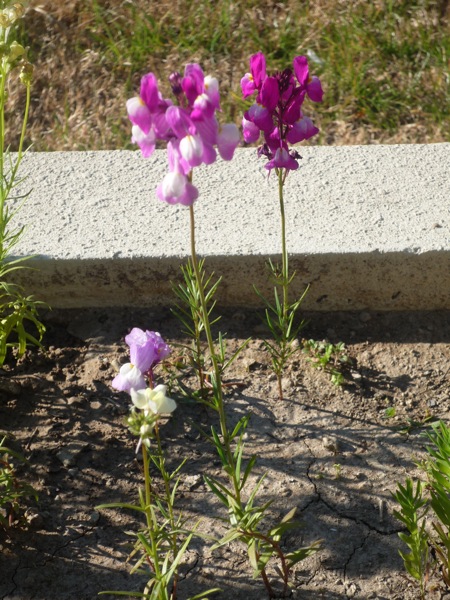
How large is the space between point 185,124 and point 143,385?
22.4 inches

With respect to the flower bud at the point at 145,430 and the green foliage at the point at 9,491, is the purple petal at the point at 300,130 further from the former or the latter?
the green foliage at the point at 9,491

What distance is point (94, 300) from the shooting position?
9.96 feet

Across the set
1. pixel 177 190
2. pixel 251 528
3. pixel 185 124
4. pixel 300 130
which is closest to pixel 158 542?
pixel 251 528

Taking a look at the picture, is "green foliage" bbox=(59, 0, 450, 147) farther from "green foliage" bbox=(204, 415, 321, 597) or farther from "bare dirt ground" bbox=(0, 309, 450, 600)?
"green foliage" bbox=(204, 415, 321, 597)

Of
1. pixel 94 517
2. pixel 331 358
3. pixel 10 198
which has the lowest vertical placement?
pixel 94 517

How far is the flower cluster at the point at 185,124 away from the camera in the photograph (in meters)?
1.78

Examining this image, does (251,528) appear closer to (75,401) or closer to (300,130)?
(75,401)

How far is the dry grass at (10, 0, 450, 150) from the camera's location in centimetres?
389

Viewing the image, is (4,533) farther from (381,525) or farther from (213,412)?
(381,525)

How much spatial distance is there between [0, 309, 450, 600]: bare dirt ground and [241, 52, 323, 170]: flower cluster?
2.57 ft

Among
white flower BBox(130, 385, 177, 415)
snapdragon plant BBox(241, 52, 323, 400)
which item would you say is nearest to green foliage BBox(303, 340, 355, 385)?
snapdragon plant BBox(241, 52, 323, 400)

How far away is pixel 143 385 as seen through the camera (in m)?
1.96

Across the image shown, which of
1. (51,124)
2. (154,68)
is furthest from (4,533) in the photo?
(154,68)

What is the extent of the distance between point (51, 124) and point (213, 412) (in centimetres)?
185
